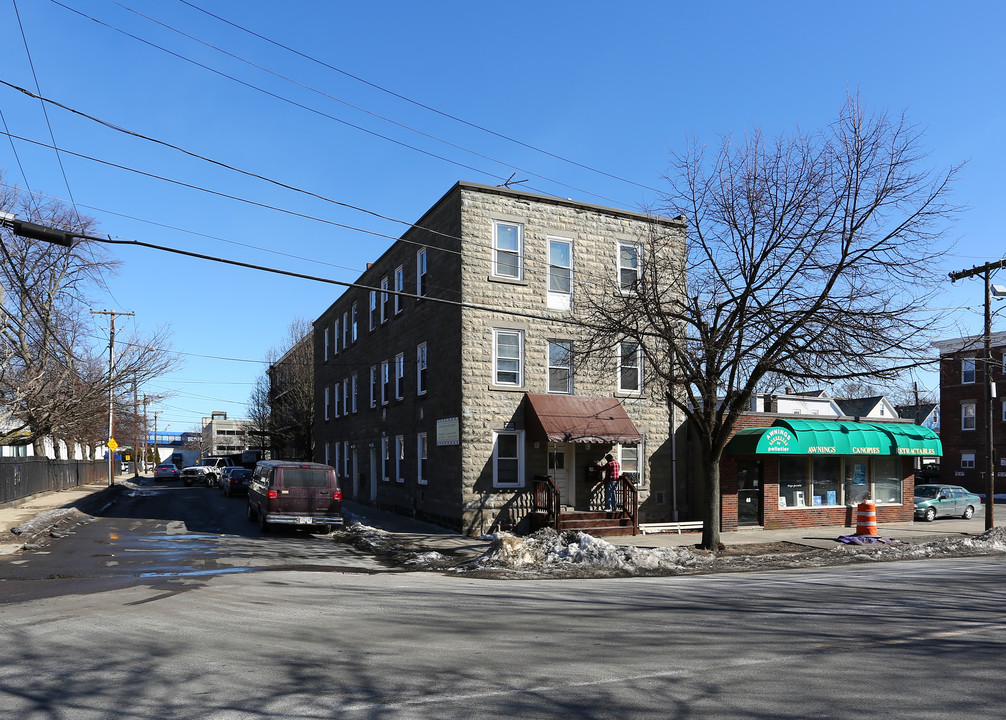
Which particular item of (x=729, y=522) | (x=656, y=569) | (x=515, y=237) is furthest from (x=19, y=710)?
(x=729, y=522)

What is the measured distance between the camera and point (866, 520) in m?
21.2

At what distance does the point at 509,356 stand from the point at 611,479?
14.7ft

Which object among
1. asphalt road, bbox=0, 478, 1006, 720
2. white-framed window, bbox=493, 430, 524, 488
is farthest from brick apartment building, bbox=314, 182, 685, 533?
asphalt road, bbox=0, 478, 1006, 720

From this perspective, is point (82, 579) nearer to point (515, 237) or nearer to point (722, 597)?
point (722, 597)

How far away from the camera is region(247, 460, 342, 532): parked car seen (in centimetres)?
2089

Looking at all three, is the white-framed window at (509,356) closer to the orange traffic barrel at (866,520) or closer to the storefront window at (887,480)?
the orange traffic barrel at (866,520)

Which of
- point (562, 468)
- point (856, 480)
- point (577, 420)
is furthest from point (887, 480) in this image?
point (577, 420)

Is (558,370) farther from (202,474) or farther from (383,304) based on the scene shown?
(202,474)

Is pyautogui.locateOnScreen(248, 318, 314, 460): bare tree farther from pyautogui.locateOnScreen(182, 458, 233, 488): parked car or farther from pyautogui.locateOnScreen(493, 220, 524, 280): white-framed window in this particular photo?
pyautogui.locateOnScreen(493, 220, 524, 280): white-framed window

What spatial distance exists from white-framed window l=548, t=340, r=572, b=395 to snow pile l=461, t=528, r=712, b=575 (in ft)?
21.7

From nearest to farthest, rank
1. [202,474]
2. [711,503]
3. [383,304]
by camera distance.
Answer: [711,503], [383,304], [202,474]

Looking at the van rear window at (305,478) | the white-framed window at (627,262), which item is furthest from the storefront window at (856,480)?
the van rear window at (305,478)

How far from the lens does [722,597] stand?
11.5 metres

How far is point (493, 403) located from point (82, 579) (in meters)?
11.1
